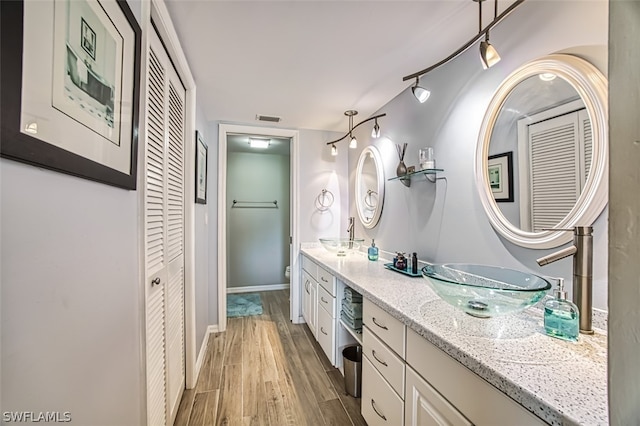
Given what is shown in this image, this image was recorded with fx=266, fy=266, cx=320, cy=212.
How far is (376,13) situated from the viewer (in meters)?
1.28

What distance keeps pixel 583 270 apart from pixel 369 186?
1.93m

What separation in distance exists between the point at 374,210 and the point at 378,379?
5.09ft

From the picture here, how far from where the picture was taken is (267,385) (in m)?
2.00

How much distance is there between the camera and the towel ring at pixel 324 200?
322cm

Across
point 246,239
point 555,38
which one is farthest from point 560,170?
point 246,239

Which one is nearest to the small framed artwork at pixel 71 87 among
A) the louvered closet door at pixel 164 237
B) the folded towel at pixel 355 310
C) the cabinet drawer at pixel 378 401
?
the louvered closet door at pixel 164 237

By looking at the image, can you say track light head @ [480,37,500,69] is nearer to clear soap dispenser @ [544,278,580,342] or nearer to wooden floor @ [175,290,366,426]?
clear soap dispenser @ [544,278,580,342]

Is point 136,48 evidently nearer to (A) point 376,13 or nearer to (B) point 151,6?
(B) point 151,6

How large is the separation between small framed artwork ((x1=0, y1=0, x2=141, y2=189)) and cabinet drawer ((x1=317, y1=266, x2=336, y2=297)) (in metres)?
1.55

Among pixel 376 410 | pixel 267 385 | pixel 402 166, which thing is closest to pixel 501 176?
pixel 402 166

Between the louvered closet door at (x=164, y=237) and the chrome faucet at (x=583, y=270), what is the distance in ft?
5.31

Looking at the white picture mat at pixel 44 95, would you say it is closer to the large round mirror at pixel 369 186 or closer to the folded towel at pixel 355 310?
the folded towel at pixel 355 310

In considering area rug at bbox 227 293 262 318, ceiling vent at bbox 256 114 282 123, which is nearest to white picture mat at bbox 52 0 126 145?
ceiling vent at bbox 256 114 282 123

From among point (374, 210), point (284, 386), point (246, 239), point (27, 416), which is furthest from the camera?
point (246, 239)
